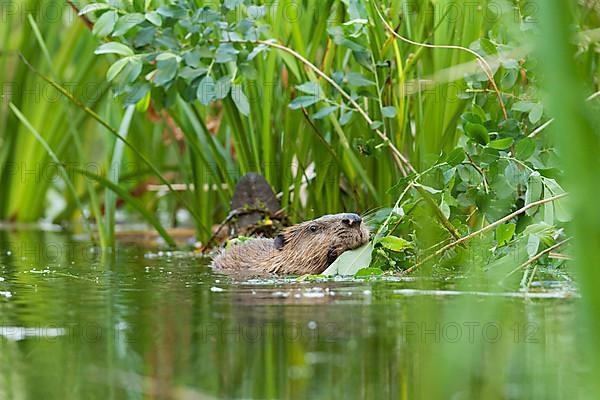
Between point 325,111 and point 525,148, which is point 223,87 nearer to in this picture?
point 325,111

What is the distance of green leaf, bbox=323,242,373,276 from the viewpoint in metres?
4.57

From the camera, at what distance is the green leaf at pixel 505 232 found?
4020 mm

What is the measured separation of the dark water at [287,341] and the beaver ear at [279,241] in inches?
44.2

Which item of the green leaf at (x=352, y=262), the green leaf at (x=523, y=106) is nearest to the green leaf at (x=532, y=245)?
the green leaf at (x=352, y=262)

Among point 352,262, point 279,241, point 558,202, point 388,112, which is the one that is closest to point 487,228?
point 558,202

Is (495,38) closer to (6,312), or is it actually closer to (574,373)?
(6,312)

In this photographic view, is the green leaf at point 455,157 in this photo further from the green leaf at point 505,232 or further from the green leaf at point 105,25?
the green leaf at point 105,25

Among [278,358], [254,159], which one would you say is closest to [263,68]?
[254,159]

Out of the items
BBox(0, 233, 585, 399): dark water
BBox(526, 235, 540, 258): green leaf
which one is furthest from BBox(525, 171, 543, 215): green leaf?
BBox(0, 233, 585, 399): dark water

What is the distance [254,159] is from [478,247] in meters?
2.21

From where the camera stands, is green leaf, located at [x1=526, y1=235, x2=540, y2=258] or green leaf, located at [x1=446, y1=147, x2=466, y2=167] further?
green leaf, located at [x1=446, y1=147, x2=466, y2=167]

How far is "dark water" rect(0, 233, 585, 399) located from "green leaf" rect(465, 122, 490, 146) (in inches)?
28.3

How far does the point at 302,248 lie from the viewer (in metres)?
5.20

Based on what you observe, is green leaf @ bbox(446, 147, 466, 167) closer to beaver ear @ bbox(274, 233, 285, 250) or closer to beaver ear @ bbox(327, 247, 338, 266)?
beaver ear @ bbox(327, 247, 338, 266)
